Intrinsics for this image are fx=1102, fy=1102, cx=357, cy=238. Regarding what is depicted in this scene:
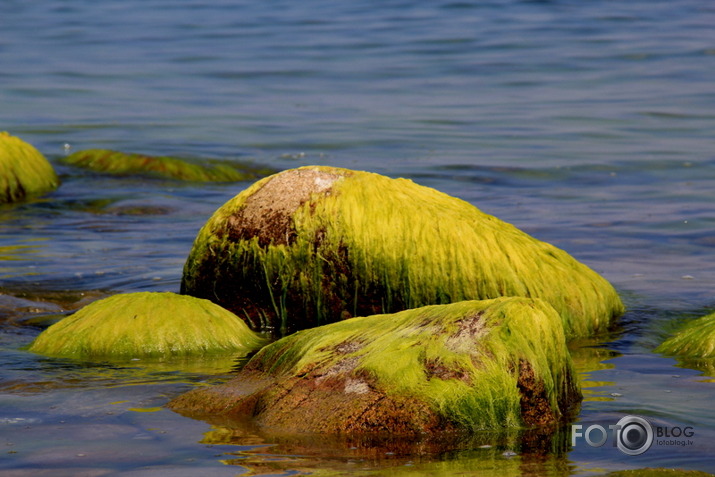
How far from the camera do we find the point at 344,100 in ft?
75.3

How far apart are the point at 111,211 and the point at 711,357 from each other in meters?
7.99

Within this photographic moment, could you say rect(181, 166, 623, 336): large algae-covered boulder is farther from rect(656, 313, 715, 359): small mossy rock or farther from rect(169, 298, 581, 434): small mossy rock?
rect(169, 298, 581, 434): small mossy rock

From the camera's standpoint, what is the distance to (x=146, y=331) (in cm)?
660

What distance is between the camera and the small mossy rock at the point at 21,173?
1309cm

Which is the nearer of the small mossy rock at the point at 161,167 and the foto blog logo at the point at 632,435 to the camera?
the foto blog logo at the point at 632,435

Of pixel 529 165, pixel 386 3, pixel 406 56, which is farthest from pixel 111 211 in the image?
pixel 386 3

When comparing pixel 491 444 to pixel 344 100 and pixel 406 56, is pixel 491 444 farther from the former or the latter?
pixel 406 56

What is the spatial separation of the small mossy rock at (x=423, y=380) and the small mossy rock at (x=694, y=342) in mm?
1320

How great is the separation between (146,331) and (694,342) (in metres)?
Result: 3.24

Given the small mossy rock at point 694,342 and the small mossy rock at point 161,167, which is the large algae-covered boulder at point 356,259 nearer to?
the small mossy rock at point 694,342

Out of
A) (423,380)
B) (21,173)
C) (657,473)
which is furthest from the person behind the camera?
(21,173)

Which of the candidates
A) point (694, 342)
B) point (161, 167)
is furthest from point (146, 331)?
point (161, 167)

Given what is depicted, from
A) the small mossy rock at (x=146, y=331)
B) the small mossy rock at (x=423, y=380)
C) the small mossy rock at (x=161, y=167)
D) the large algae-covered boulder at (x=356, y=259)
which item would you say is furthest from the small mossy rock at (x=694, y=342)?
the small mossy rock at (x=161, y=167)

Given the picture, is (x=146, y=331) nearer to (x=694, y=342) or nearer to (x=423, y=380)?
(x=423, y=380)
